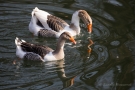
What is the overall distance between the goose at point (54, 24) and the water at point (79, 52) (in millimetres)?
203

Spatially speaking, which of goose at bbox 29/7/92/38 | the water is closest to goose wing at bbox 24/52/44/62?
the water

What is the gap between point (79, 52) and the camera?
988 cm

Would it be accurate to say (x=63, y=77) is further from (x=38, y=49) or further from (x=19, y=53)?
(x=19, y=53)

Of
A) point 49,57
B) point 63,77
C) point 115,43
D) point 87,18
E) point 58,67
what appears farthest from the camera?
point 87,18

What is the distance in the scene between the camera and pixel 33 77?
852 centimetres

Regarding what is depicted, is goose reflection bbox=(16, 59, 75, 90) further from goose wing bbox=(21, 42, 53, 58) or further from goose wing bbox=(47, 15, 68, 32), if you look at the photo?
goose wing bbox=(47, 15, 68, 32)

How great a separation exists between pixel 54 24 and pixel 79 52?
1.55m

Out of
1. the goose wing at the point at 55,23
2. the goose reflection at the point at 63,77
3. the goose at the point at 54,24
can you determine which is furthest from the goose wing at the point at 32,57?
the goose wing at the point at 55,23

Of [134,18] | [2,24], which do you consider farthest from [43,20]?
[134,18]

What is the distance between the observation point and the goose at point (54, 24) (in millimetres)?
11023

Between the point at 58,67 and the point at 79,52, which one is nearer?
the point at 58,67

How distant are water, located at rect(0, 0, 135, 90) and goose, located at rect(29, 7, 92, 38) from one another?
8.0 inches

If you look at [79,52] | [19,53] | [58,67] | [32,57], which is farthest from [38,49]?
[79,52]

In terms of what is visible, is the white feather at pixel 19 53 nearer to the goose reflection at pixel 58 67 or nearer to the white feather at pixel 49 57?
the goose reflection at pixel 58 67
